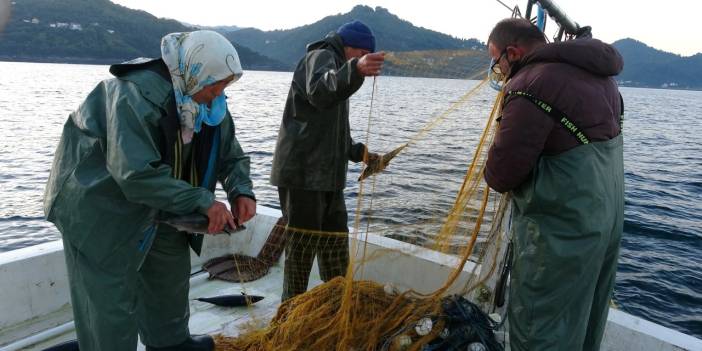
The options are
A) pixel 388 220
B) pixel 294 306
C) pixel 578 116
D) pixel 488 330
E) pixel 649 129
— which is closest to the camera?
pixel 578 116

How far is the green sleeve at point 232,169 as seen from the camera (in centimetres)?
294

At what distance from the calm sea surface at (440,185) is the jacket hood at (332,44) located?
445mm

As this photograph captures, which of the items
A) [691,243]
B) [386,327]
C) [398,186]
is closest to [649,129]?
[691,243]

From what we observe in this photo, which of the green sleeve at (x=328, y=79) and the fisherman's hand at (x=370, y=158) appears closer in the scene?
the green sleeve at (x=328, y=79)

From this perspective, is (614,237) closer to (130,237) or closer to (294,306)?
(294,306)

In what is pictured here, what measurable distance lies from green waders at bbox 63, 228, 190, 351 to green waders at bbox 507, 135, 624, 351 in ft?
6.29

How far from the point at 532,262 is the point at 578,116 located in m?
0.73

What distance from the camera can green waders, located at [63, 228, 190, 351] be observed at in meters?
2.43

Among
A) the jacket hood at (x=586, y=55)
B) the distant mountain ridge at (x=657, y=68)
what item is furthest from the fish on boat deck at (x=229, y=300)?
the distant mountain ridge at (x=657, y=68)

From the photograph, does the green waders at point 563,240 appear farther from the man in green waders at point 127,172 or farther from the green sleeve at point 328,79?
the man in green waders at point 127,172

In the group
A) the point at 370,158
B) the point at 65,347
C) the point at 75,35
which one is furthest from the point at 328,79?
the point at 75,35

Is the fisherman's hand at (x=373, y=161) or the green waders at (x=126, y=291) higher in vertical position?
the fisherman's hand at (x=373, y=161)

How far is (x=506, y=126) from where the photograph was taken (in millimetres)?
2342

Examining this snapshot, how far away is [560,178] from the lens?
2293mm
